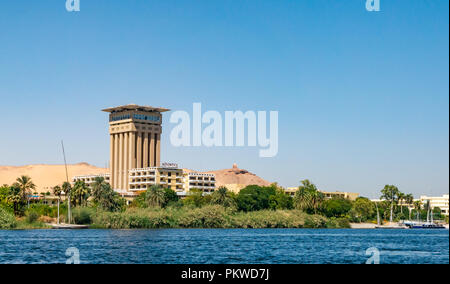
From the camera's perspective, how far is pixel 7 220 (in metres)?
128

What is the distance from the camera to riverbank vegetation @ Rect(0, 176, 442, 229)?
454 ft

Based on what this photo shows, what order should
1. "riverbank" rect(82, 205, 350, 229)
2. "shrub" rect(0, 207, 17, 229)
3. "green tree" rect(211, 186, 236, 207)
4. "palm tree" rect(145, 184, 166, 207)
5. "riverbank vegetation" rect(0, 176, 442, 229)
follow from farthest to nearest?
"green tree" rect(211, 186, 236, 207)
"palm tree" rect(145, 184, 166, 207)
"riverbank vegetation" rect(0, 176, 442, 229)
"riverbank" rect(82, 205, 350, 229)
"shrub" rect(0, 207, 17, 229)

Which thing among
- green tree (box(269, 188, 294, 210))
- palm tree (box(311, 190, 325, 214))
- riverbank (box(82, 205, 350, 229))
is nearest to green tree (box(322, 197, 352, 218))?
palm tree (box(311, 190, 325, 214))

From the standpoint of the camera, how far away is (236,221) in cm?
15575

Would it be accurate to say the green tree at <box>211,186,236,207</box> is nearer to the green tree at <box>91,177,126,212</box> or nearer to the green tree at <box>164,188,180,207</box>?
the green tree at <box>164,188,180,207</box>

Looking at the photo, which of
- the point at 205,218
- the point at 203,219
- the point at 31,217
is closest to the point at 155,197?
the point at 203,219

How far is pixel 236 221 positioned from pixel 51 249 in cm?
8681

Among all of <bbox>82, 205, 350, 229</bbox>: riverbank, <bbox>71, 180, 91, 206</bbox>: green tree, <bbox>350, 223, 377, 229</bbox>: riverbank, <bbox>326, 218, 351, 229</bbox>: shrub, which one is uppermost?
<bbox>71, 180, 91, 206</bbox>: green tree

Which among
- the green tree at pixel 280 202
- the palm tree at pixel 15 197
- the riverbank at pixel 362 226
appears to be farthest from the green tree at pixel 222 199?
the palm tree at pixel 15 197

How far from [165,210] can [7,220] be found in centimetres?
3716
